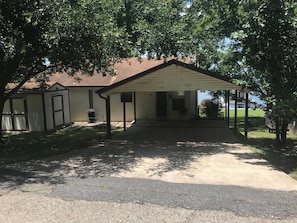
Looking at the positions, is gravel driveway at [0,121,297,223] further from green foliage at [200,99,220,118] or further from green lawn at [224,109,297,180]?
green foliage at [200,99,220,118]

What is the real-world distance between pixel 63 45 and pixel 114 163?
12.6ft

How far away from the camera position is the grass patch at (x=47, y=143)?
10.3 meters

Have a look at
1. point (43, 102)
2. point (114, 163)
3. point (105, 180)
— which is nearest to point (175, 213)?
point (105, 180)

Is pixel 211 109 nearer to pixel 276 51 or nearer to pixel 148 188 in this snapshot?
pixel 276 51

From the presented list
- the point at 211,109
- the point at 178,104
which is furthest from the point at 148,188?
the point at 211,109

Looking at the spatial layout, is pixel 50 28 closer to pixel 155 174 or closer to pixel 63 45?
pixel 63 45

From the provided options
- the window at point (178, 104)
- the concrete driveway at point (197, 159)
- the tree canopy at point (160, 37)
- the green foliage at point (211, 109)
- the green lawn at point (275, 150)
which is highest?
the tree canopy at point (160, 37)

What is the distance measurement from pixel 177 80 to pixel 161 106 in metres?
7.52

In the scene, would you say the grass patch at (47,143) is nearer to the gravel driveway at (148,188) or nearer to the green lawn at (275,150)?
the gravel driveway at (148,188)

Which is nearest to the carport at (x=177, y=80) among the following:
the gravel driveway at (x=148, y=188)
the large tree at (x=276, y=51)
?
the gravel driveway at (x=148, y=188)

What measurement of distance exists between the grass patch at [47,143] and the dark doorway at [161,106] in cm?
425

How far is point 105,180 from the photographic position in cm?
725

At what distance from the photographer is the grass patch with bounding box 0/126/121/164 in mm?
10280

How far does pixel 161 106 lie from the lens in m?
20.9
